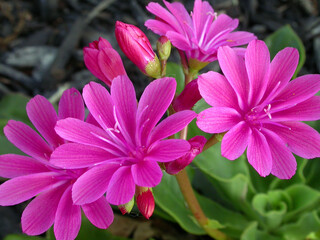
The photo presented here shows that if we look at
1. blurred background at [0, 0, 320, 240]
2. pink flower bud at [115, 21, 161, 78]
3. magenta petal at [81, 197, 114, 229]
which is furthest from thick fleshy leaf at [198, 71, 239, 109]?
blurred background at [0, 0, 320, 240]

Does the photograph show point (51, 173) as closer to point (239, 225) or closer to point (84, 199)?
point (84, 199)

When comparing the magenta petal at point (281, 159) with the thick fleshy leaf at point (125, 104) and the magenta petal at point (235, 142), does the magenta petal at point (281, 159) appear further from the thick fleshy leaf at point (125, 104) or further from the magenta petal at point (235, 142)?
the thick fleshy leaf at point (125, 104)

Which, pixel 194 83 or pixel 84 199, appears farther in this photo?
pixel 194 83

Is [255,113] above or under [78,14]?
above

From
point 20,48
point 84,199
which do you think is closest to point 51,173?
point 84,199

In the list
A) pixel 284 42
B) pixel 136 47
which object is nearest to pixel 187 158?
pixel 136 47

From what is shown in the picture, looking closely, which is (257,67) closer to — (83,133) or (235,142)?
(235,142)
